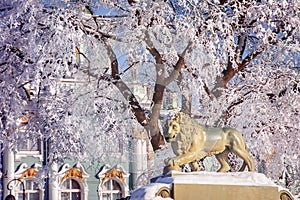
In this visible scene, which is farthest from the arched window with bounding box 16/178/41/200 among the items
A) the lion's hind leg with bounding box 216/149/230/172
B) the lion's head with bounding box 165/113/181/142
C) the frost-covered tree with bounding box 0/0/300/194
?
the lion's head with bounding box 165/113/181/142

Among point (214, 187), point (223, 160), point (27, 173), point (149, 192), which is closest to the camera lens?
point (149, 192)

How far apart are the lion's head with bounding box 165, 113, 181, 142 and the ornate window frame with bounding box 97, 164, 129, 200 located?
21562 mm

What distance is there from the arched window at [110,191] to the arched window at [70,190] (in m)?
1.23

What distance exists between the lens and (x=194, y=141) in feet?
26.0

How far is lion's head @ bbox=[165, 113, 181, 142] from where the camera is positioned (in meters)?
7.87

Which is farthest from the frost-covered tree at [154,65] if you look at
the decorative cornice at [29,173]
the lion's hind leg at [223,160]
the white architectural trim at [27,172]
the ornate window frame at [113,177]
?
the ornate window frame at [113,177]

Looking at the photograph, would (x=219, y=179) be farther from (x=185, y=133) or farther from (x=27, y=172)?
(x=27, y=172)

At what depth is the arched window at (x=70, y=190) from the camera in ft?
94.7

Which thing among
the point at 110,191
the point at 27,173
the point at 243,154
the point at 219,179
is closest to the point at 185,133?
the point at 219,179

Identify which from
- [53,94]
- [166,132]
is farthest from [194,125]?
[53,94]

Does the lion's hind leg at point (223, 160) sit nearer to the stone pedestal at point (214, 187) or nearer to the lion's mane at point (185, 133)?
the lion's mane at point (185, 133)

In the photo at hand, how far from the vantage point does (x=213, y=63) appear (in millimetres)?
12828

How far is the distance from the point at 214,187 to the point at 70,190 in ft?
72.6

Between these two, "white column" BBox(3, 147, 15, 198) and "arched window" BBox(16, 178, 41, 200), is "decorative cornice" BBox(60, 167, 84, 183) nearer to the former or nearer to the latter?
"arched window" BBox(16, 178, 41, 200)
